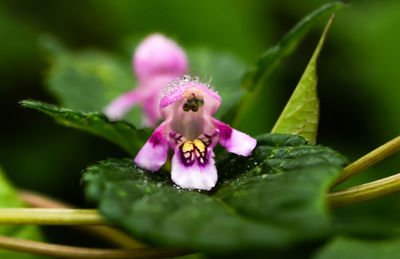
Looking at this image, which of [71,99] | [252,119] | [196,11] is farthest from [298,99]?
[196,11]

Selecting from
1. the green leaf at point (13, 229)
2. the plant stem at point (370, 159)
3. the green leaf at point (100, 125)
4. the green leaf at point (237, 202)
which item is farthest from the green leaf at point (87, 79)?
the plant stem at point (370, 159)

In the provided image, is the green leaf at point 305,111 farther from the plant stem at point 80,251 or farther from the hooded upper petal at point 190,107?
the plant stem at point 80,251

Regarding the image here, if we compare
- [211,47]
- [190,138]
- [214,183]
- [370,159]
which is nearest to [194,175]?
[214,183]

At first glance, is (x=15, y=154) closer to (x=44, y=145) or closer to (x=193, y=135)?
(x=44, y=145)

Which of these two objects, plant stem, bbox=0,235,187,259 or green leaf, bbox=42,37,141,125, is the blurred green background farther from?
plant stem, bbox=0,235,187,259

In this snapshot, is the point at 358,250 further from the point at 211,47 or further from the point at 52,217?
the point at 211,47
